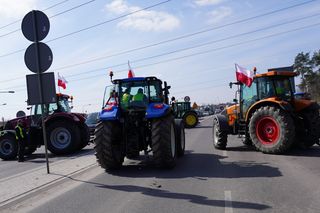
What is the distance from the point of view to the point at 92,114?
24.8 metres

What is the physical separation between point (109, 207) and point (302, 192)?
3231 millimetres

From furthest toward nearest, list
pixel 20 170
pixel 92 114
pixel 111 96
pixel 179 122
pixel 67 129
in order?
1. pixel 92 114
2. pixel 67 129
3. pixel 179 122
4. pixel 20 170
5. pixel 111 96

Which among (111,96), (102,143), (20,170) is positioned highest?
(111,96)

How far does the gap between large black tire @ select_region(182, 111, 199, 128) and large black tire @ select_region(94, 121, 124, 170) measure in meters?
20.5

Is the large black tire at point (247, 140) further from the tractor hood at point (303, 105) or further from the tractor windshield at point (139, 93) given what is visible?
the tractor windshield at point (139, 93)

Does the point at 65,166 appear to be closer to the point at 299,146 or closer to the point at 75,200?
the point at 75,200

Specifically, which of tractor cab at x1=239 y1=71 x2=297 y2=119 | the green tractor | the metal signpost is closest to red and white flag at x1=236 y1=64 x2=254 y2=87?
tractor cab at x1=239 y1=71 x2=297 y2=119

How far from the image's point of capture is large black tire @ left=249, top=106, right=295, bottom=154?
11.2 m

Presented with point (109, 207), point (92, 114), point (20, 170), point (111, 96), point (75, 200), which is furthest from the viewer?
point (92, 114)

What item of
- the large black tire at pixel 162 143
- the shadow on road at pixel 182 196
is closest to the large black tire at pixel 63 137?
the large black tire at pixel 162 143

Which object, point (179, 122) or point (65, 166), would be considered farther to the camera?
point (179, 122)

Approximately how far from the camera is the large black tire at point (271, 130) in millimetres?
11219

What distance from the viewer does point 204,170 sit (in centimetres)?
926

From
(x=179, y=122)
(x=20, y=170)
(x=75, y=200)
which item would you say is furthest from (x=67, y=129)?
(x=75, y=200)
